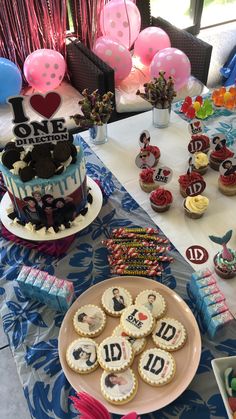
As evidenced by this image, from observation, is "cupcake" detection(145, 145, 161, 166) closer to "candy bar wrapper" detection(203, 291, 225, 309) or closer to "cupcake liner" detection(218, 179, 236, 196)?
"cupcake liner" detection(218, 179, 236, 196)

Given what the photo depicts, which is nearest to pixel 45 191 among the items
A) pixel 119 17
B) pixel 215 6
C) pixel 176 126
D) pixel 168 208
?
pixel 168 208

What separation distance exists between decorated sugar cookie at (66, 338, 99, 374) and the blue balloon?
1917 millimetres

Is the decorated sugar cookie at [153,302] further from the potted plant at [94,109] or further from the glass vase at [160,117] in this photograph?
the glass vase at [160,117]

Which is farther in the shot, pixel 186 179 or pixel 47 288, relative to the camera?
pixel 186 179

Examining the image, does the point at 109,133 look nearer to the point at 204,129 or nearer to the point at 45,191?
the point at 204,129

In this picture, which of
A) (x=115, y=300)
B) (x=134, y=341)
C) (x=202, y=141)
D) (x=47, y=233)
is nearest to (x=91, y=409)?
(x=134, y=341)

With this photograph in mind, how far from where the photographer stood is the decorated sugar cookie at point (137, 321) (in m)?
1.27

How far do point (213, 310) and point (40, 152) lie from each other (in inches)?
33.2

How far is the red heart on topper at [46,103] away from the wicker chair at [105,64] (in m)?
1.16

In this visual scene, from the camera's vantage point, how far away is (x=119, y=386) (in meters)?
1.18

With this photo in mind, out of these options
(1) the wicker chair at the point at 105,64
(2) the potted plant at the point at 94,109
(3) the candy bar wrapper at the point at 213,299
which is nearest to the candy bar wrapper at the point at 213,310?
(3) the candy bar wrapper at the point at 213,299

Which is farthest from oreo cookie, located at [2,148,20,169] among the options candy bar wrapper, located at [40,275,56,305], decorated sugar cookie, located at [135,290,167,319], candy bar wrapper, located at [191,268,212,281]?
candy bar wrapper, located at [191,268,212,281]

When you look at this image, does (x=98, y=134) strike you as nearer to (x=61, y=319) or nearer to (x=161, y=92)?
(x=161, y=92)

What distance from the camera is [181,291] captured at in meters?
1.46
